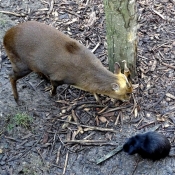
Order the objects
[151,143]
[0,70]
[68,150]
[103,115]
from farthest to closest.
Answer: [0,70] < [103,115] < [68,150] < [151,143]

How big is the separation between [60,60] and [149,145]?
1.68 meters

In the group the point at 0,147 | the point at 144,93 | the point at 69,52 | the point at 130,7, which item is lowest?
the point at 0,147

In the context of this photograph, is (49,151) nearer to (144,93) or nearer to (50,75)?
(50,75)

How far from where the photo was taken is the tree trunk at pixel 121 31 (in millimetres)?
5277

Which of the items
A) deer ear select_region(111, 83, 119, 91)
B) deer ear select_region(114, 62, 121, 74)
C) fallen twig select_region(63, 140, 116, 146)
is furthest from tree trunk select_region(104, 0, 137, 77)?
fallen twig select_region(63, 140, 116, 146)

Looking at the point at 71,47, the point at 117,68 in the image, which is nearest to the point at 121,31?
the point at 117,68

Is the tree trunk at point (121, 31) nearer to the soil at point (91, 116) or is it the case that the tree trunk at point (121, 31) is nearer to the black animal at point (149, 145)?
the soil at point (91, 116)

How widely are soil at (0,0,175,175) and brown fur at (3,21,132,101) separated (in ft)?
1.07

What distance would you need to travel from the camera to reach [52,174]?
5203mm

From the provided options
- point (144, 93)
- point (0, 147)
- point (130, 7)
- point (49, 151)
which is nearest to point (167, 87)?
point (144, 93)

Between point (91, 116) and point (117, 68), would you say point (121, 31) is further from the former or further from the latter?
point (91, 116)

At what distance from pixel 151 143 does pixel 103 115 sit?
3.33 ft

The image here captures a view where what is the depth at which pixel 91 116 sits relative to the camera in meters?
5.80

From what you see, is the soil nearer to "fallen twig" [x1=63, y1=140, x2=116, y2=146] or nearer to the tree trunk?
Result: "fallen twig" [x1=63, y1=140, x2=116, y2=146]
